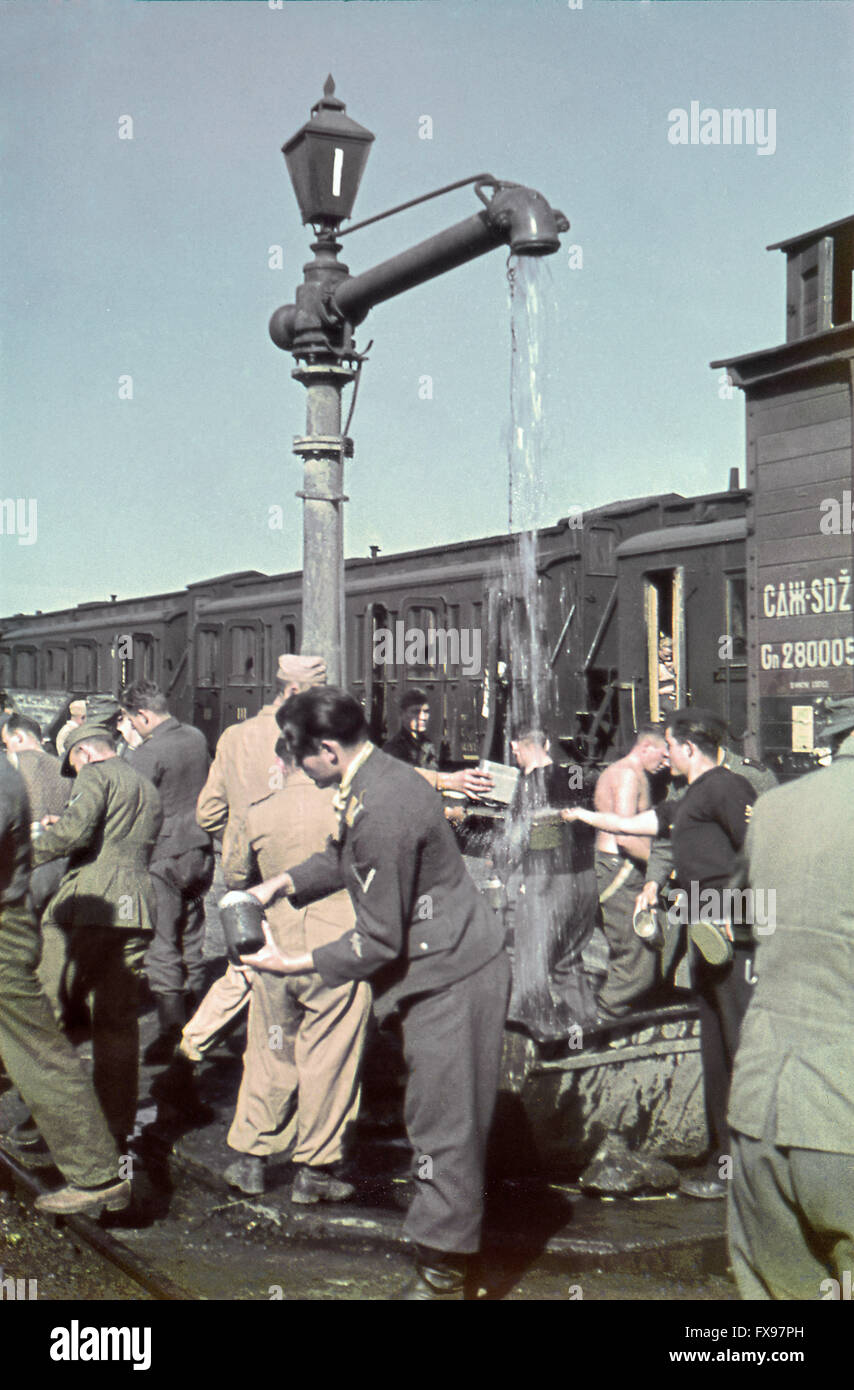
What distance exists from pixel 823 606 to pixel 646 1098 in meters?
5.10

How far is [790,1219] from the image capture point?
281 cm

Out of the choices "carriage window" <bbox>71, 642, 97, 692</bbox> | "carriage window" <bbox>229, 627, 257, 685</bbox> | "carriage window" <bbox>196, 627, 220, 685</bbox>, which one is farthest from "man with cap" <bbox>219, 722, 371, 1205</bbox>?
"carriage window" <bbox>71, 642, 97, 692</bbox>

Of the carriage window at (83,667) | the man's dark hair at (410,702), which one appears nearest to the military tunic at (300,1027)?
the man's dark hair at (410,702)

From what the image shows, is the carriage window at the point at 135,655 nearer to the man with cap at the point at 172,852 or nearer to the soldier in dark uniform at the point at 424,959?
the man with cap at the point at 172,852

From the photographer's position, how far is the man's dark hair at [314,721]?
3855mm

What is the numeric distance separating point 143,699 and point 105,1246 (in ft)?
11.8

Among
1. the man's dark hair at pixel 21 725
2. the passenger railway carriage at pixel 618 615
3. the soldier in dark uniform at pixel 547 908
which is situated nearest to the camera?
the man's dark hair at pixel 21 725

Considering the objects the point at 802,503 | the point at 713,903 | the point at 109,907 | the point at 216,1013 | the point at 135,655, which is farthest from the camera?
the point at 135,655

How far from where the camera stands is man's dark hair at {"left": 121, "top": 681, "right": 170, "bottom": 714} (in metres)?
7.38

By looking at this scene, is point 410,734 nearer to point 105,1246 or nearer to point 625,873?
point 625,873

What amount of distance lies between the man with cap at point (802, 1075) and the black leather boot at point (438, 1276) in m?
1.12

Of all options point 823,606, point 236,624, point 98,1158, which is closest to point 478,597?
point 236,624

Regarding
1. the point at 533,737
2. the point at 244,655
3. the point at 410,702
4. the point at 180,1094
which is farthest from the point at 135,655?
the point at 180,1094
